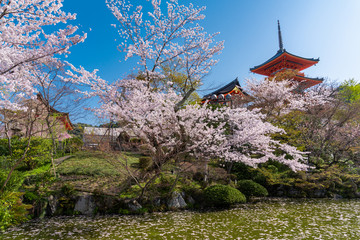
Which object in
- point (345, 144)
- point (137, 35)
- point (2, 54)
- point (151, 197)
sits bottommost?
point (151, 197)

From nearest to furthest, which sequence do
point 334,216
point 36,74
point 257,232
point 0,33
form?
point 0,33 < point 257,232 < point 36,74 < point 334,216

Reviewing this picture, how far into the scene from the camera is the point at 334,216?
7.95m

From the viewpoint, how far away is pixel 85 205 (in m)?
8.46

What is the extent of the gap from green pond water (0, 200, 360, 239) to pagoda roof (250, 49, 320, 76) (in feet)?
77.3

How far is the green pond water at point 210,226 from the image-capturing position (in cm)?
598

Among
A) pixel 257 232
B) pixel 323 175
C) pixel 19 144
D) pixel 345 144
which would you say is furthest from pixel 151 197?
pixel 345 144

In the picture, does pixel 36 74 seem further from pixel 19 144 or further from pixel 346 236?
pixel 346 236

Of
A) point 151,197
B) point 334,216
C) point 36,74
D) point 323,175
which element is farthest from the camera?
point 323,175

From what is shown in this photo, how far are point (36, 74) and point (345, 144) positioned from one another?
17.4 m

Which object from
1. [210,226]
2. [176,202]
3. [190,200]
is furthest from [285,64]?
[210,226]

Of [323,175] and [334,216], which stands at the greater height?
[323,175]

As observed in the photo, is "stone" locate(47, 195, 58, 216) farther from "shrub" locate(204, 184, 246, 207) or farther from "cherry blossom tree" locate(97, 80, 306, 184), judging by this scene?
"shrub" locate(204, 184, 246, 207)

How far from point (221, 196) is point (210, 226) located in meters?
2.41

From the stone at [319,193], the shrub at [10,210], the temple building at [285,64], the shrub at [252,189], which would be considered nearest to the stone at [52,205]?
the shrub at [10,210]
